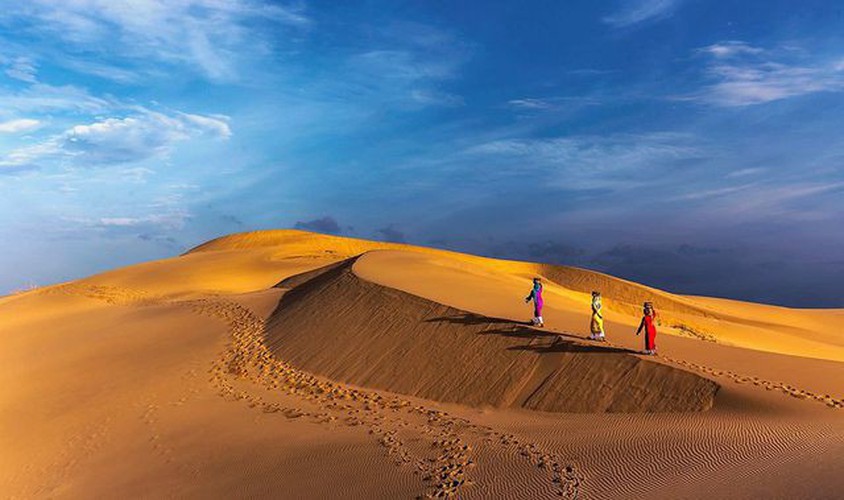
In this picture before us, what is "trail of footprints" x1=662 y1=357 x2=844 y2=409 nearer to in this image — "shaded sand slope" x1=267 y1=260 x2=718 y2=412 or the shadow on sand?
"shaded sand slope" x1=267 y1=260 x2=718 y2=412

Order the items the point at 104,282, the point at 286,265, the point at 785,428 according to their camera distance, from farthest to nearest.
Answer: the point at 286,265 < the point at 104,282 < the point at 785,428

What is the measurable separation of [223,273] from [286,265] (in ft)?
15.4

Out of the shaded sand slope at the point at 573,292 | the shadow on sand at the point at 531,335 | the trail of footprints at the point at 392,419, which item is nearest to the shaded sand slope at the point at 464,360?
the shadow on sand at the point at 531,335

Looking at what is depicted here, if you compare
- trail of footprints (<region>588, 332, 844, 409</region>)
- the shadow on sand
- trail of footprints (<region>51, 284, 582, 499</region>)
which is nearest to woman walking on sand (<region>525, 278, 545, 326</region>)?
the shadow on sand

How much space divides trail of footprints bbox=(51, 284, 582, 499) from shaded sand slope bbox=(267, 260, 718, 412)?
706 millimetres

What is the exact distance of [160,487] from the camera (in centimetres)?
934

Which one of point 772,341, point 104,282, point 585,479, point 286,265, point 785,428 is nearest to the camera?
point 585,479

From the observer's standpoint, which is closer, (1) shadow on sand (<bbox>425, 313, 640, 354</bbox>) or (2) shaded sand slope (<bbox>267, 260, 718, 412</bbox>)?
(2) shaded sand slope (<bbox>267, 260, 718, 412</bbox>)

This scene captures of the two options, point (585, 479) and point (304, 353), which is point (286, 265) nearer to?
point (304, 353)

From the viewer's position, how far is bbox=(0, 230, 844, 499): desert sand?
7.57 m

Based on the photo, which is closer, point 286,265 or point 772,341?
point 772,341

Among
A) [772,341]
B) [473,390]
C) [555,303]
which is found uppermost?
[555,303]

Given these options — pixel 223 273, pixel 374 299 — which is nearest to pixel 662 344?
pixel 374 299

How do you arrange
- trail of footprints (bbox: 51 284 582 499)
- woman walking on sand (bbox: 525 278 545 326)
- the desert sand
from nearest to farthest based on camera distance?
the desert sand < trail of footprints (bbox: 51 284 582 499) < woman walking on sand (bbox: 525 278 545 326)
